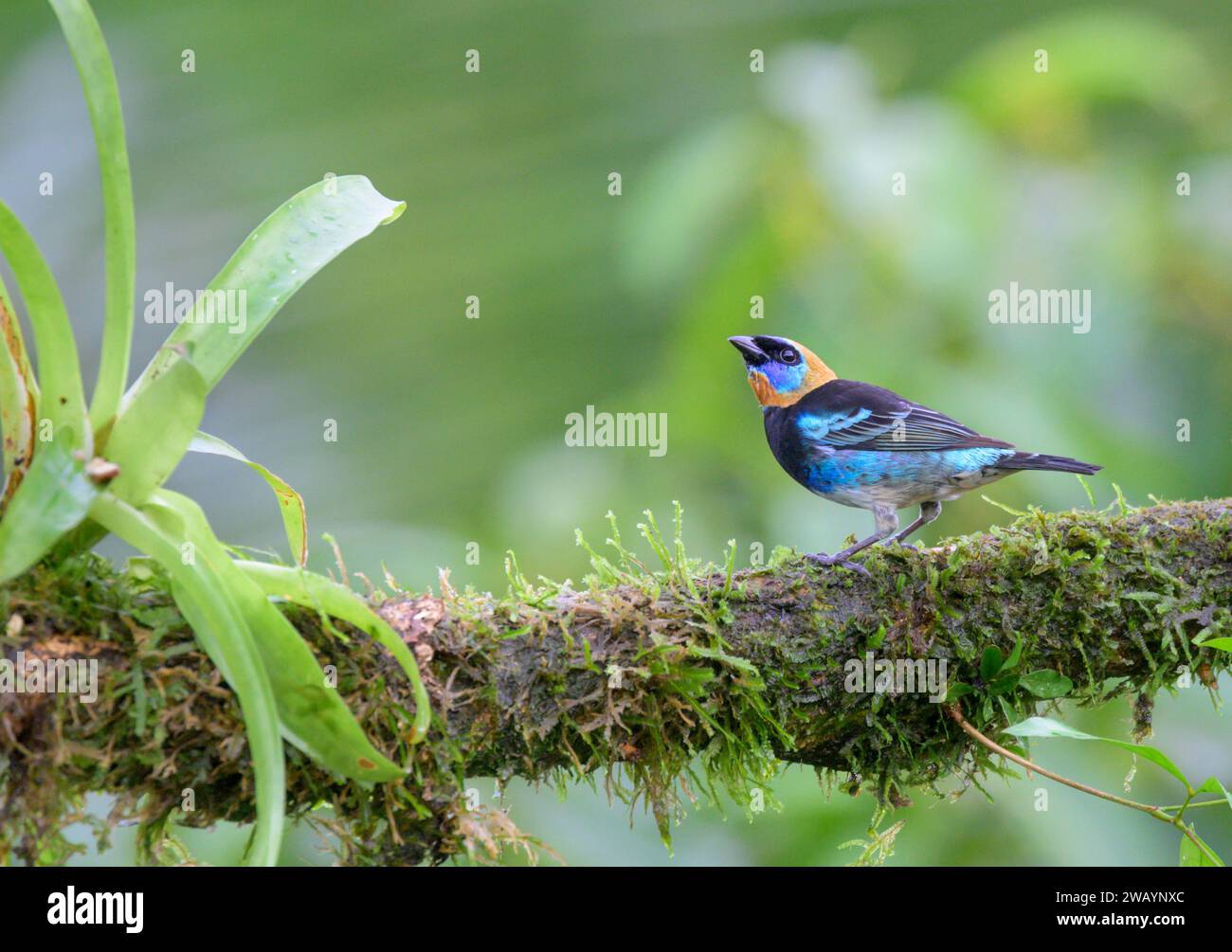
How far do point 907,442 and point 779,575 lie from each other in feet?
3.28

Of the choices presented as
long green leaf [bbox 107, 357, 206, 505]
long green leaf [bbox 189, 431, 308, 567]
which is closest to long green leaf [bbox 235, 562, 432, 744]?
long green leaf [bbox 107, 357, 206, 505]

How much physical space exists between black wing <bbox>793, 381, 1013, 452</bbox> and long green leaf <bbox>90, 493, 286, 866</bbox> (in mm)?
1950

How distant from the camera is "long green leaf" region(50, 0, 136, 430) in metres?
2.05

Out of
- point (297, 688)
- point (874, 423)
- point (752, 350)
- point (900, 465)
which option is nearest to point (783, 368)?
point (752, 350)

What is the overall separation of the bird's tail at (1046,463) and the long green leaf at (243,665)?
2140mm

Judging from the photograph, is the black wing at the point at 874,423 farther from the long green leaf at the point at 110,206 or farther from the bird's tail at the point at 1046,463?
the long green leaf at the point at 110,206

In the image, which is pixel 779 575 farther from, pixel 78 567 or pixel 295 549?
pixel 78 567

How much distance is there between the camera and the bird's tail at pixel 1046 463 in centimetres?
307

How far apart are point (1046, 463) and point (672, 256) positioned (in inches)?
52.1

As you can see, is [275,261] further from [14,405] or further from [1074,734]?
[1074,734]

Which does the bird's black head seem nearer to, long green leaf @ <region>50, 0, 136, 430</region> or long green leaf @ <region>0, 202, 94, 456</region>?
long green leaf @ <region>50, 0, 136, 430</region>

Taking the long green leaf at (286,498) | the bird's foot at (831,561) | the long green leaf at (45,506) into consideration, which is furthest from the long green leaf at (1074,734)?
the long green leaf at (45,506)

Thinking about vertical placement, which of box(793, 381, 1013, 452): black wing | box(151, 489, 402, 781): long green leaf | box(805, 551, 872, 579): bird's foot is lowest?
box(151, 489, 402, 781): long green leaf

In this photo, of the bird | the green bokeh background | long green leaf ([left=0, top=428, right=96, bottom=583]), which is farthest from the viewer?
the green bokeh background
